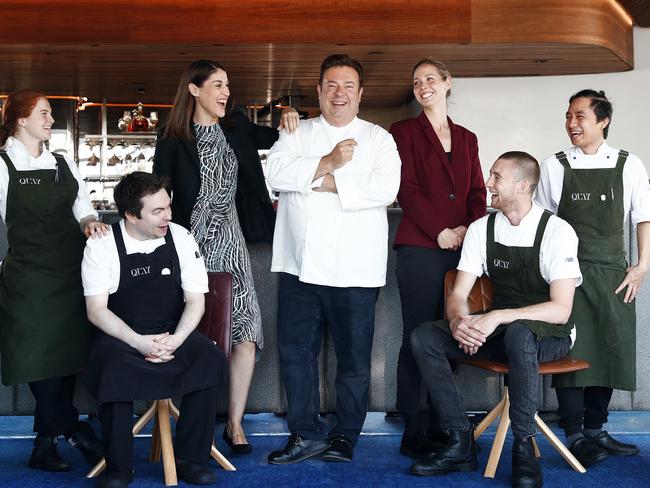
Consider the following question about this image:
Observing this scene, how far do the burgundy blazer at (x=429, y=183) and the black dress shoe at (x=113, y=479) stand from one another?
142 centimetres

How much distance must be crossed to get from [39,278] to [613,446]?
2448mm

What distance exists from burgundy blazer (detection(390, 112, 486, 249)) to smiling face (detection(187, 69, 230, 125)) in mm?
756

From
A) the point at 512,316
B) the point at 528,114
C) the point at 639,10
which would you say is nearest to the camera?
the point at 512,316

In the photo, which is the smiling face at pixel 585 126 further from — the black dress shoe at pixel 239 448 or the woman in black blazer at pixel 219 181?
the black dress shoe at pixel 239 448

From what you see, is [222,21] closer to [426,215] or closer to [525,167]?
[426,215]

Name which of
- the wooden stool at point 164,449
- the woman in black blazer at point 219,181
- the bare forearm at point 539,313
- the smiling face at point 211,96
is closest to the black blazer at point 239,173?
the woman in black blazer at point 219,181

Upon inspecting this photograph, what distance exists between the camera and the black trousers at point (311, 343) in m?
3.59

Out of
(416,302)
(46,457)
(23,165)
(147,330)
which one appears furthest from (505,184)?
(46,457)

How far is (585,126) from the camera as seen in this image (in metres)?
3.71

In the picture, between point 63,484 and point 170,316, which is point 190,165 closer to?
point 170,316

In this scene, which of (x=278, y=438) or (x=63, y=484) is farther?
(x=278, y=438)

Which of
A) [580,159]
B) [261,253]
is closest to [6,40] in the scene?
[261,253]

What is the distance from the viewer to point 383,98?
1028cm

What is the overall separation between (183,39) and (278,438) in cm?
432
